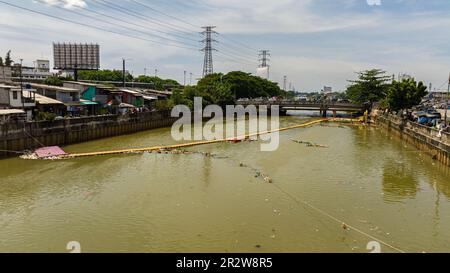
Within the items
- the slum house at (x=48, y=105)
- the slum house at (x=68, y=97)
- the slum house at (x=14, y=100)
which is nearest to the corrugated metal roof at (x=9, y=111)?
the slum house at (x=14, y=100)

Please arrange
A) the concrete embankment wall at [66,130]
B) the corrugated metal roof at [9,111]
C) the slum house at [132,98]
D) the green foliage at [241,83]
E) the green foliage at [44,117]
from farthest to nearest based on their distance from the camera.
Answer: the green foliage at [241,83]
the slum house at [132,98]
the green foliage at [44,117]
the corrugated metal roof at [9,111]
the concrete embankment wall at [66,130]

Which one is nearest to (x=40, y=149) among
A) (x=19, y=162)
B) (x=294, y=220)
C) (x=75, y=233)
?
(x=19, y=162)

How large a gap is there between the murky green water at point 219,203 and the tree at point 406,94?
57.8 ft

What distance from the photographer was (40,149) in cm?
2984

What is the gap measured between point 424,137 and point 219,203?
24451 millimetres

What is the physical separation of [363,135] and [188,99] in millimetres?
27876

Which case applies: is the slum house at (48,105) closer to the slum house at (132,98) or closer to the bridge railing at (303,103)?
the slum house at (132,98)

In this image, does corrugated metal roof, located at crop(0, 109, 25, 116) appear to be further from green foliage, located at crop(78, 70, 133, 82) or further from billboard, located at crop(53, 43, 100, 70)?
billboard, located at crop(53, 43, 100, 70)

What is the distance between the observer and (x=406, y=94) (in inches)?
1827

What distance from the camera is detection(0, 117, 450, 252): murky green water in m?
14.1

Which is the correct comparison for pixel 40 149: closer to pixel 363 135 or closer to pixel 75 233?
pixel 75 233

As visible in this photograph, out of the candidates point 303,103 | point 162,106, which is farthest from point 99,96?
point 303,103

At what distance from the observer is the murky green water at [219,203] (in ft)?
46.2
